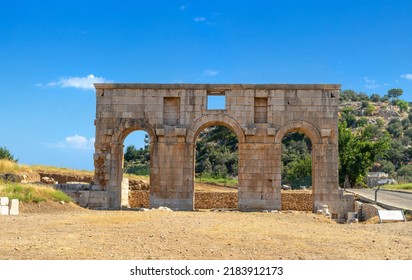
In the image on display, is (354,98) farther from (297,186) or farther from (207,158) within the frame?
(297,186)

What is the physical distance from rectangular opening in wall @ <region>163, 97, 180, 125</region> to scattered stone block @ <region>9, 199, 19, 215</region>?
708 centimetres

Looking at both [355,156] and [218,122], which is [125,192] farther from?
[355,156]

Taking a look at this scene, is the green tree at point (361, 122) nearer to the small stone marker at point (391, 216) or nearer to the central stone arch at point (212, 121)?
the central stone arch at point (212, 121)

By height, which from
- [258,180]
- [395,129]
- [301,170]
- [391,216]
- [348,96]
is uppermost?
[348,96]

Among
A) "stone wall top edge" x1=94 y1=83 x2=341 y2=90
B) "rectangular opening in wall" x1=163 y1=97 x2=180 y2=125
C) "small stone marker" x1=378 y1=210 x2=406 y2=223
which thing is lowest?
"small stone marker" x1=378 y1=210 x2=406 y2=223

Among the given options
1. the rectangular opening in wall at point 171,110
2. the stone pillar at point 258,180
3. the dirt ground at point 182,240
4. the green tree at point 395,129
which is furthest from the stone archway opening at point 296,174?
the green tree at point 395,129

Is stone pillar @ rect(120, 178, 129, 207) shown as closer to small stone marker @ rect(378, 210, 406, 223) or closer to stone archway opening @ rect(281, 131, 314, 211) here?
stone archway opening @ rect(281, 131, 314, 211)

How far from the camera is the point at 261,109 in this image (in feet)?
66.6

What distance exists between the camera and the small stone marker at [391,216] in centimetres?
1515

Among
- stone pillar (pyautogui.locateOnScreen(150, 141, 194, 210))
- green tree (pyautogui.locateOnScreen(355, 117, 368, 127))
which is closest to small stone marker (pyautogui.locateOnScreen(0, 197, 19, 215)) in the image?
stone pillar (pyautogui.locateOnScreen(150, 141, 194, 210))

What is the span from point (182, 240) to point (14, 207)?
796 centimetres

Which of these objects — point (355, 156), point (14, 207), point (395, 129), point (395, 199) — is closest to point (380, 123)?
point (395, 129)

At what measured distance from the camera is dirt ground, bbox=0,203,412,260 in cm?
805

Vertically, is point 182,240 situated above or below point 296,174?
below
